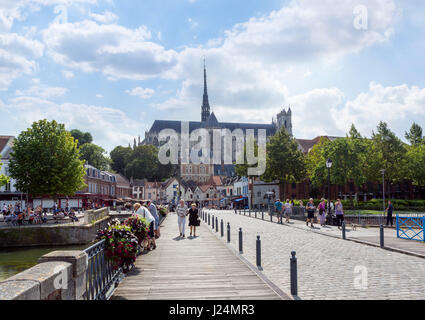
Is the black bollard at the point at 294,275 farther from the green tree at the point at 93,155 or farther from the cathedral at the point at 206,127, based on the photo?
the cathedral at the point at 206,127

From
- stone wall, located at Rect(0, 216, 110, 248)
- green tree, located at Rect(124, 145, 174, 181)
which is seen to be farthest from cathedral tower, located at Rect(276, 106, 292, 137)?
stone wall, located at Rect(0, 216, 110, 248)

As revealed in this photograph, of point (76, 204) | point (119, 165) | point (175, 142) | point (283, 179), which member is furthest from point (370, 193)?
point (175, 142)

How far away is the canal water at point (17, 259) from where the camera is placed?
1858cm

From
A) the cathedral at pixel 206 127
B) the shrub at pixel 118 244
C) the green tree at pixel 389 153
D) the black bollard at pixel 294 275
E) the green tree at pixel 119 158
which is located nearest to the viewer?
the black bollard at pixel 294 275

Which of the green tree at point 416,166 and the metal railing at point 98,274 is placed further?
the green tree at point 416,166

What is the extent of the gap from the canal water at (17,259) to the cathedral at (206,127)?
9850cm

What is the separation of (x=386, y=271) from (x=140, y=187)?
97.7 m

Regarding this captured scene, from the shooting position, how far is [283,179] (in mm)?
52750

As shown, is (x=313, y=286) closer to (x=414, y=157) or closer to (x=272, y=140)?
(x=272, y=140)

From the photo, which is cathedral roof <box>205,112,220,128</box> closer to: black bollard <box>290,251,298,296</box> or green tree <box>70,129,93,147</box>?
green tree <box>70,129,93,147</box>

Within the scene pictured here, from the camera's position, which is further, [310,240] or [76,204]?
[76,204]

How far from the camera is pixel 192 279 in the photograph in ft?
28.8

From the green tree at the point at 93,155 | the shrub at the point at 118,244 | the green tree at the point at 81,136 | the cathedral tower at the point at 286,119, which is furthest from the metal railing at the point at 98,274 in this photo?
the cathedral tower at the point at 286,119

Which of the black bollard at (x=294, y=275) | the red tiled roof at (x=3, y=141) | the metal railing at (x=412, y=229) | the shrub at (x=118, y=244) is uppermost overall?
the red tiled roof at (x=3, y=141)
